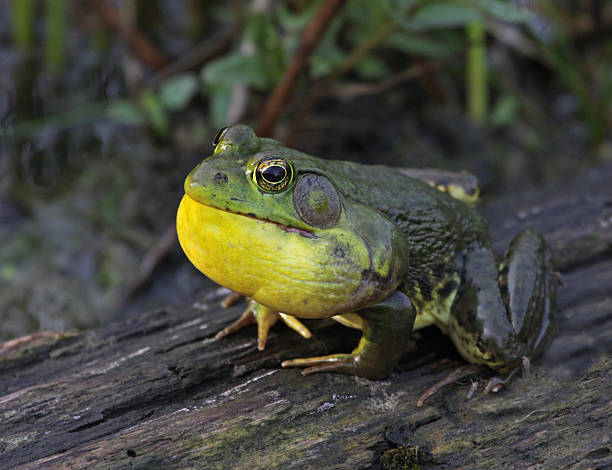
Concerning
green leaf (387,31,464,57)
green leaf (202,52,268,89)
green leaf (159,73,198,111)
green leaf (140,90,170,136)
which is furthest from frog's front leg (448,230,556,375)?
green leaf (140,90,170,136)

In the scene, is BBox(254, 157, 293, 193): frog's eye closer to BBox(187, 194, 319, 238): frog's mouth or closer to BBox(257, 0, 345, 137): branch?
BBox(187, 194, 319, 238): frog's mouth

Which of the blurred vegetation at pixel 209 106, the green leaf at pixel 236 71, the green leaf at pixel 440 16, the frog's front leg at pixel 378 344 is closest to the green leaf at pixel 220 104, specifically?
the blurred vegetation at pixel 209 106

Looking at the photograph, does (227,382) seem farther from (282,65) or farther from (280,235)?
(282,65)

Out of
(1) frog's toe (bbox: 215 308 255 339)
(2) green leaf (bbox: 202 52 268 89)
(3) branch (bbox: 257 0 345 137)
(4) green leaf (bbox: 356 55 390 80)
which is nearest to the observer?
(1) frog's toe (bbox: 215 308 255 339)

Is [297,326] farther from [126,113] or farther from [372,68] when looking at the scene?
[372,68]

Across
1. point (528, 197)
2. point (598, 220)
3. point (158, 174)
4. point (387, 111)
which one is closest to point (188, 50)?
point (158, 174)

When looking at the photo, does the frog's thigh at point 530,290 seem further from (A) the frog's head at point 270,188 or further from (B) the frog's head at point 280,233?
(A) the frog's head at point 270,188

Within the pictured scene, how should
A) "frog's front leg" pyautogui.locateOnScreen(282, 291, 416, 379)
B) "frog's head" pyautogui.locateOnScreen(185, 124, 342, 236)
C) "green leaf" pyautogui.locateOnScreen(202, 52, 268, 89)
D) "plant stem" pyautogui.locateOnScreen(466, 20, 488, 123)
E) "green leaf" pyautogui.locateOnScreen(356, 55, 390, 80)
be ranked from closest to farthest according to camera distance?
1. "frog's head" pyautogui.locateOnScreen(185, 124, 342, 236)
2. "frog's front leg" pyautogui.locateOnScreen(282, 291, 416, 379)
3. "green leaf" pyautogui.locateOnScreen(202, 52, 268, 89)
4. "green leaf" pyautogui.locateOnScreen(356, 55, 390, 80)
5. "plant stem" pyautogui.locateOnScreen(466, 20, 488, 123)
